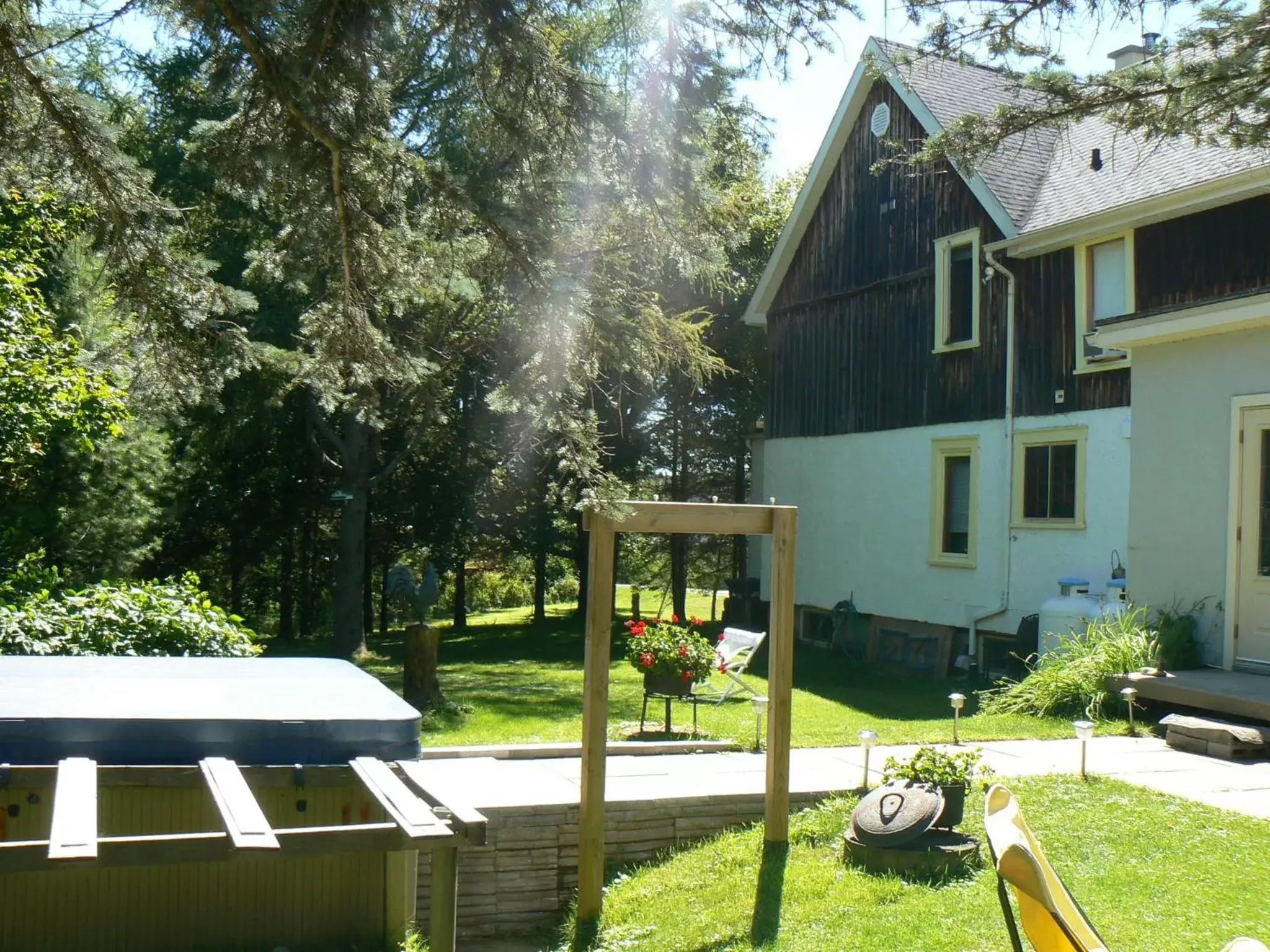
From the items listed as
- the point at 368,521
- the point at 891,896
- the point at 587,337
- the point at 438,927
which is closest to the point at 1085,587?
the point at 891,896

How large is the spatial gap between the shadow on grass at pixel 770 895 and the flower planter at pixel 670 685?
2.76 meters

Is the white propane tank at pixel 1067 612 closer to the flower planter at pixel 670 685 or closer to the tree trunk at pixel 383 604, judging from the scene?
the flower planter at pixel 670 685

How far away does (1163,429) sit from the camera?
10.5m

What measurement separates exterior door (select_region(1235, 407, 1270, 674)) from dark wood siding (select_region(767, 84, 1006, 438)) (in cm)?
487

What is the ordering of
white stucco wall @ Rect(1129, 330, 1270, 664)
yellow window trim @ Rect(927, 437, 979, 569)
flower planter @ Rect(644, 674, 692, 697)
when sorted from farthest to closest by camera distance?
yellow window trim @ Rect(927, 437, 979, 569), white stucco wall @ Rect(1129, 330, 1270, 664), flower planter @ Rect(644, 674, 692, 697)

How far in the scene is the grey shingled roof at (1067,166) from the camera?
12.1 meters

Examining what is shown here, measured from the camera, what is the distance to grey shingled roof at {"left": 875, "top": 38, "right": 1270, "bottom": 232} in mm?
12086

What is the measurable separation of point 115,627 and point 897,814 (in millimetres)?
4944

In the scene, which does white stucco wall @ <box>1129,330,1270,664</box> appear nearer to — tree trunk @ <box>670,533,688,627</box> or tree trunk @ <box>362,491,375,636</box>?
tree trunk @ <box>670,533,688,627</box>

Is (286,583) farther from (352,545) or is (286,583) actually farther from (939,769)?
(939,769)

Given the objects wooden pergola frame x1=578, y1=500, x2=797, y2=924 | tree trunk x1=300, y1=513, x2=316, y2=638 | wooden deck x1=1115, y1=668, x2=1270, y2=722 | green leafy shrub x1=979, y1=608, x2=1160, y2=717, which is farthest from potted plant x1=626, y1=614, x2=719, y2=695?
tree trunk x1=300, y1=513, x2=316, y2=638

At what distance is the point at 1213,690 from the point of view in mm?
8977

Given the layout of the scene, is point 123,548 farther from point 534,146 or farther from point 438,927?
point 438,927

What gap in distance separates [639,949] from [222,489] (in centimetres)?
1866
